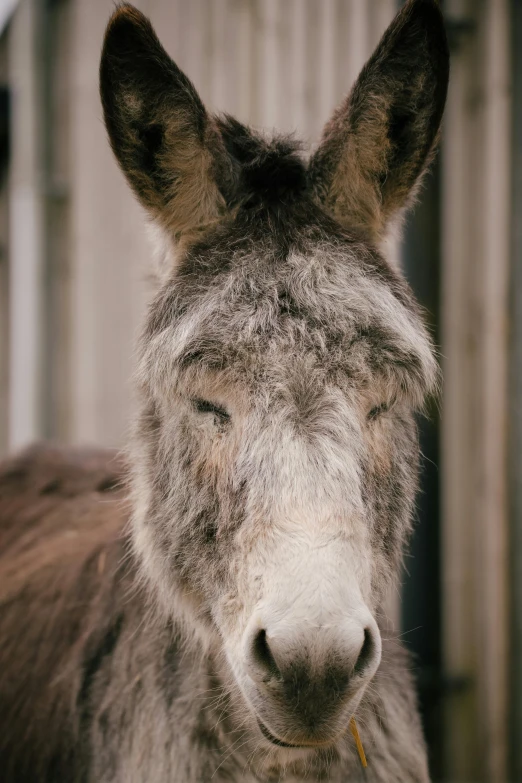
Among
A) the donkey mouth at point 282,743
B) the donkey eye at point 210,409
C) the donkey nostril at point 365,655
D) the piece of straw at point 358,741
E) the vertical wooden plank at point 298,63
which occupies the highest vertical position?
the vertical wooden plank at point 298,63

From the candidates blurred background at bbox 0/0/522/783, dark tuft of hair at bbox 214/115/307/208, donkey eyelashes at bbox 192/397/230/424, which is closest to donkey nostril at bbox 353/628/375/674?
donkey eyelashes at bbox 192/397/230/424

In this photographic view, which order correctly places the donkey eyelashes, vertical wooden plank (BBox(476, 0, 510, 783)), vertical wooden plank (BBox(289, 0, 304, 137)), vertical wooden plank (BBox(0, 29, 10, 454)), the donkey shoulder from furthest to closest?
vertical wooden plank (BBox(0, 29, 10, 454)) < vertical wooden plank (BBox(289, 0, 304, 137)) < vertical wooden plank (BBox(476, 0, 510, 783)) < the donkey shoulder < the donkey eyelashes

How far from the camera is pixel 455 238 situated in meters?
5.03

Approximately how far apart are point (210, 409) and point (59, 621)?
133 cm

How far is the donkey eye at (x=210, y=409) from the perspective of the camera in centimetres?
194

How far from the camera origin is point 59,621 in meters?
2.76

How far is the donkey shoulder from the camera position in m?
2.46

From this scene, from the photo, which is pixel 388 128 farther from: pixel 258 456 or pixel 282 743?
pixel 282 743

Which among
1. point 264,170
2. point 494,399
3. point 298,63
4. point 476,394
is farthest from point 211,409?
point 298,63

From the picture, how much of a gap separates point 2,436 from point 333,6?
5.53 m

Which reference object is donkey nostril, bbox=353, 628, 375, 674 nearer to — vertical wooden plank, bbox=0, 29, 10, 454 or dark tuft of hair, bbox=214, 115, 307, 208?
dark tuft of hair, bbox=214, 115, 307, 208

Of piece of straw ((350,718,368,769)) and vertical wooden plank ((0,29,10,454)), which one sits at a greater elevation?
vertical wooden plank ((0,29,10,454))

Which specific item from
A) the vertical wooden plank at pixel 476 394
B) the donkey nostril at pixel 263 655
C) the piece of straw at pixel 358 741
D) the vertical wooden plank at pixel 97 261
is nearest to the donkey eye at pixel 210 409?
the donkey nostril at pixel 263 655

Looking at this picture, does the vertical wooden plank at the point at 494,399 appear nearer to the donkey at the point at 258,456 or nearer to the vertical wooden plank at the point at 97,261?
the donkey at the point at 258,456
